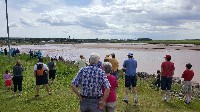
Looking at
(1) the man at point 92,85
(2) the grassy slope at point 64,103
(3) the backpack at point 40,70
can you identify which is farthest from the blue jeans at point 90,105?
(3) the backpack at point 40,70

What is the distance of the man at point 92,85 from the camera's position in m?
7.38

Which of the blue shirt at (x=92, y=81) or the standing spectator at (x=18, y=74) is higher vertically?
the blue shirt at (x=92, y=81)

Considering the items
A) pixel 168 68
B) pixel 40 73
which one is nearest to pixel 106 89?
pixel 168 68

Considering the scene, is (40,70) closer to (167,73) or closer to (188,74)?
(167,73)

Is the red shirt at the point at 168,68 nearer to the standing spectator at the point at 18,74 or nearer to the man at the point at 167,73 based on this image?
the man at the point at 167,73

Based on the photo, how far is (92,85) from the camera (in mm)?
7375

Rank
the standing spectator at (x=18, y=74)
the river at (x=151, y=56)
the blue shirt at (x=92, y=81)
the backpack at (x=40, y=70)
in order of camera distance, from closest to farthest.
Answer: the blue shirt at (x=92, y=81)
the backpack at (x=40, y=70)
the standing spectator at (x=18, y=74)
the river at (x=151, y=56)

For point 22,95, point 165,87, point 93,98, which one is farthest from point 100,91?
point 22,95

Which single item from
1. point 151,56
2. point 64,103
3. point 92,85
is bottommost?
point 151,56

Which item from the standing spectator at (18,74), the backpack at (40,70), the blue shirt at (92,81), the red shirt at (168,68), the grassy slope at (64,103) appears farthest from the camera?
the standing spectator at (18,74)

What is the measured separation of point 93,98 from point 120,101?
306 inches

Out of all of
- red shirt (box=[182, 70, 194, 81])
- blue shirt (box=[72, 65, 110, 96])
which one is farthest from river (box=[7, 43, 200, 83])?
blue shirt (box=[72, 65, 110, 96])

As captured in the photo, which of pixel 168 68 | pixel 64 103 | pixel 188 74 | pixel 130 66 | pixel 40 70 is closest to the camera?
pixel 130 66

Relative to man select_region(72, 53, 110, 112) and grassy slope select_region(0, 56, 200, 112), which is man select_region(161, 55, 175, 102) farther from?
man select_region(72, 53, 110, 112)
